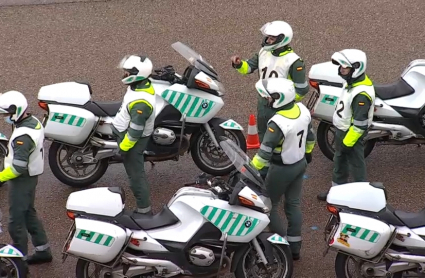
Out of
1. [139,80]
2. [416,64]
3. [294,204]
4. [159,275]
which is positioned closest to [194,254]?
[159,275]

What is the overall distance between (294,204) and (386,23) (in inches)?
239

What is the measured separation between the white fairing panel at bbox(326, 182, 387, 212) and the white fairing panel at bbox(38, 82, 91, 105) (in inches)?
133

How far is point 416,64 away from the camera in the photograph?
34.5ft

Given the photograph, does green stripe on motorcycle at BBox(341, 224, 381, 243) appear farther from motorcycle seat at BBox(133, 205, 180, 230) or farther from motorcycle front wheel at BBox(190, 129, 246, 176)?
motorcycle front wheel at BBox(190, 129, 246, 176)

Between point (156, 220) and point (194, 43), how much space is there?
5927mm

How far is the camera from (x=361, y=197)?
26.5 ft

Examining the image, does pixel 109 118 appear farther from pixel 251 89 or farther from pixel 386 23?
pixel 386 23

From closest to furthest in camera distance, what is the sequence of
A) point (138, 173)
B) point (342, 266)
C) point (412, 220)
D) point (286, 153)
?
point (412, 220) → point (342, 266) → point (286, 153) → point (138, 173)


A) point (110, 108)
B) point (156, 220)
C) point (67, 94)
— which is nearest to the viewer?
point (156, 220)

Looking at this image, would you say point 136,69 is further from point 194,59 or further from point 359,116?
point 359,116

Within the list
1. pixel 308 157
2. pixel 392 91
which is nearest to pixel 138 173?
pixel 308 157

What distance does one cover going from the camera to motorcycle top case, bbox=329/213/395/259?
7.94m

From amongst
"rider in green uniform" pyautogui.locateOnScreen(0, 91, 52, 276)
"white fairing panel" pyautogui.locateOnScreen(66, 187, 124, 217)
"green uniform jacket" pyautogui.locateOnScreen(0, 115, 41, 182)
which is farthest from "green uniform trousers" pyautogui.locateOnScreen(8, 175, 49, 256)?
"white fairing panel" pyautogui.locateOnScreen(66, 187, 124, 217)

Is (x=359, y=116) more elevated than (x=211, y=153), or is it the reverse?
(x=359, y=116)
